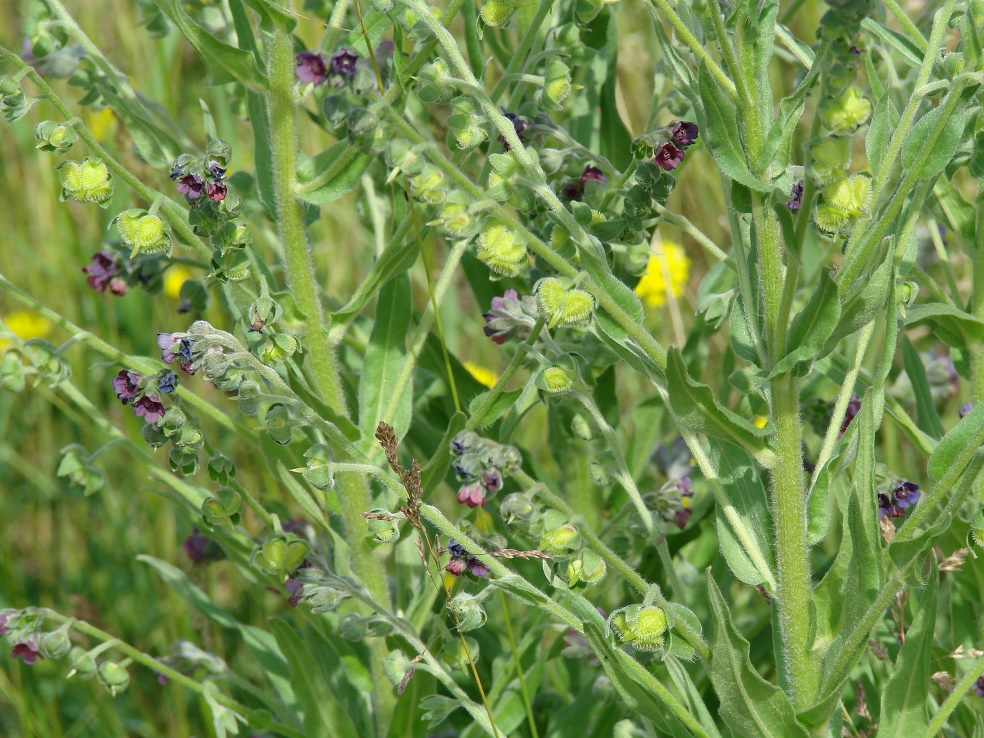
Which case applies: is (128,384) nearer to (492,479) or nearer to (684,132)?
(492,479)

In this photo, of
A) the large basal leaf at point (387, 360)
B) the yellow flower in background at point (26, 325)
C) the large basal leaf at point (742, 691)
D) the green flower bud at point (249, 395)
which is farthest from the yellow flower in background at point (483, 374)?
the yellow flower in background at point (26, 325)

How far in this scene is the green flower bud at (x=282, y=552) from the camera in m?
2.16

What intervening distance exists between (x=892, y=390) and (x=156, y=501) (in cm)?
246

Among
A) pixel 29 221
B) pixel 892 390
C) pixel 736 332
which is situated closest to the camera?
pixel 736 332

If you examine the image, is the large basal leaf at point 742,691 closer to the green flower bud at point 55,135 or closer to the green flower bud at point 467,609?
the green flower bud at point 467,609

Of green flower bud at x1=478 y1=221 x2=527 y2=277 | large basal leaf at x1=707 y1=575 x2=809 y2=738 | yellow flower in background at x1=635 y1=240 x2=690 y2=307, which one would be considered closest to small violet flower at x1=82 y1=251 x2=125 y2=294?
green flower bud at x1=478 y1=221 x2=527 y2=277

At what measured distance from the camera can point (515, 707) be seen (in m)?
2.36

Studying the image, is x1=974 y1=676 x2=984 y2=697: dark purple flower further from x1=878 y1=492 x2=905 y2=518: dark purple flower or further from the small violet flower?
the small violet flower

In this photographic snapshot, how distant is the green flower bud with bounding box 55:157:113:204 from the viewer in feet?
6.56

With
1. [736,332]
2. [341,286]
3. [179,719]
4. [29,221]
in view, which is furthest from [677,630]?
[29,221]

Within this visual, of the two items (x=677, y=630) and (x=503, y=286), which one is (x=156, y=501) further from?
(x=677, y=630)

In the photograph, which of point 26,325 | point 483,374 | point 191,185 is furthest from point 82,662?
point 26,325

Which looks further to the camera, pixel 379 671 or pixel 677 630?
pixel 379 671

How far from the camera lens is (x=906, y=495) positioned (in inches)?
86.0
